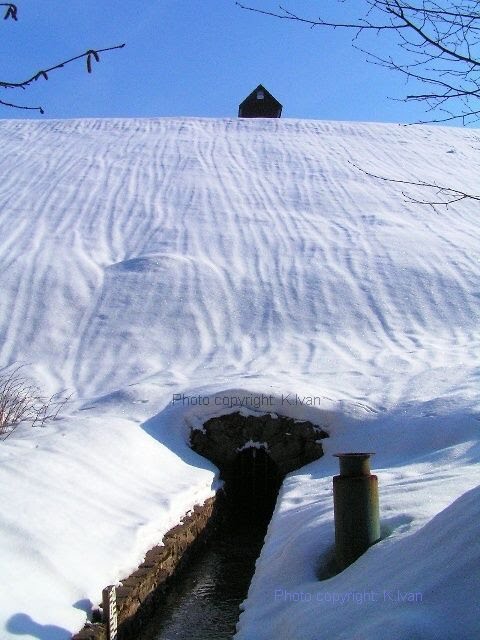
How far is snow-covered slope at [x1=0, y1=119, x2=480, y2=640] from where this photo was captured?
4285mm

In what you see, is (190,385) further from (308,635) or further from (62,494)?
(308,635)

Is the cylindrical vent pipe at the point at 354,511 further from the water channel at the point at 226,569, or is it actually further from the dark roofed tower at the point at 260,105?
the dark roofed tower at the point at 260,105

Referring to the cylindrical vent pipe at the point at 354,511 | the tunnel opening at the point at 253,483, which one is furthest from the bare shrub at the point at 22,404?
the cylindrical vent pipe at the point at 354,511

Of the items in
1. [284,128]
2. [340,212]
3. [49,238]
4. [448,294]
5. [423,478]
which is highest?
[284,128]

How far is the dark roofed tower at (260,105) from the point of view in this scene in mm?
35406

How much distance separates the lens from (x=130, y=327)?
13320 mm

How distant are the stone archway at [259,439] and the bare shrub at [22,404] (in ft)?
6.86

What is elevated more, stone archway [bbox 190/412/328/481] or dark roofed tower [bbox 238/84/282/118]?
dark roofed tower [bbox 238/84/282/118]

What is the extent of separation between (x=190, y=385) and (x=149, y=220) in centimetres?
833

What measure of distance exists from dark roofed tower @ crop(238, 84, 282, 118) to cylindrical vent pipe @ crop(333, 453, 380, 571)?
3314 cm

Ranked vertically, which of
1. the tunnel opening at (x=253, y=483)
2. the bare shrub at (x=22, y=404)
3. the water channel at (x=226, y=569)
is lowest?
the water channel at (x=226, y=569)

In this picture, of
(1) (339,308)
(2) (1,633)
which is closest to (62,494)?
(2) (1,633)

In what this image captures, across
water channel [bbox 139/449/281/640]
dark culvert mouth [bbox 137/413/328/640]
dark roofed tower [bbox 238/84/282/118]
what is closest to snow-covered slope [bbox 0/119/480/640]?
dark culvert mouth [bbox 137/413/328/640]

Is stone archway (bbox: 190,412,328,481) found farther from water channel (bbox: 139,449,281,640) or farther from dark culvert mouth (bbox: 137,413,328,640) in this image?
water channel (bbox: 139,449,281,640)
